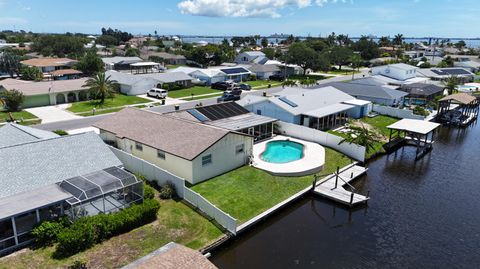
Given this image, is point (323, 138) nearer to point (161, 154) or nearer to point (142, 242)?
point (161, 154)

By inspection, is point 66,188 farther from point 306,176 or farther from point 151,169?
point 306,176

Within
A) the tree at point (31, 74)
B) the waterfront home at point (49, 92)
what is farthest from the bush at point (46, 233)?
the tree at point (31, 74)

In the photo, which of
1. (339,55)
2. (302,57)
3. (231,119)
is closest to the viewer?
(231,119)

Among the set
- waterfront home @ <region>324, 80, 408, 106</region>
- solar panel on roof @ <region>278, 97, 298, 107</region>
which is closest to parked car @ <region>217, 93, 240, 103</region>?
solar panel on roof @ <region>278, 97, 298, 107</region>

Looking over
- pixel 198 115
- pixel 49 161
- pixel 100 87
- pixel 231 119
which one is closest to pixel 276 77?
pixel 100 87

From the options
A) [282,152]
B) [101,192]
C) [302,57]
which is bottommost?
[282,152]

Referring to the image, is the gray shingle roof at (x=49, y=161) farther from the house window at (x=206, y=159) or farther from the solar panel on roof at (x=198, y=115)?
the solar panel on roof at (x=198, y=115)

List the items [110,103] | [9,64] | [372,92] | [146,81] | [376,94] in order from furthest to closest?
1. [9,64]
2. [146,81]
3. [372,92]
4. [376,94]
5. [110,103]
